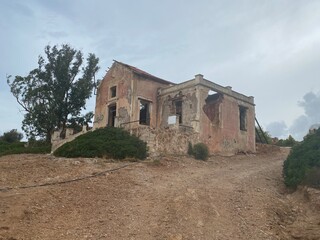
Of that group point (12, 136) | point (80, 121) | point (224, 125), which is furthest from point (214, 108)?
point (12, 136)

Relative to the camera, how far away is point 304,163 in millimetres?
14852

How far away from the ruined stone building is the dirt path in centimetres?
632

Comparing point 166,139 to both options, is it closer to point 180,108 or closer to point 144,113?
point 180,108

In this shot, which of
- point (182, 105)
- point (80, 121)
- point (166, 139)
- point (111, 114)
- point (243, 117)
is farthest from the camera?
point (80, 121)

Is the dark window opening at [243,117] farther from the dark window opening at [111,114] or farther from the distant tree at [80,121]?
the distant tree at [80,121]

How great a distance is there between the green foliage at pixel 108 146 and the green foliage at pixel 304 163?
7905 mm

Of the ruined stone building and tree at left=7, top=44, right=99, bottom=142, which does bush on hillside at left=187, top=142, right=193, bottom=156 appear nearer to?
the ruined stone building

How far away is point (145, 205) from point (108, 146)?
309 inches

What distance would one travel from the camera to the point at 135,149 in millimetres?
19641

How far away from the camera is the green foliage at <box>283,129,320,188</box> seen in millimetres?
14102

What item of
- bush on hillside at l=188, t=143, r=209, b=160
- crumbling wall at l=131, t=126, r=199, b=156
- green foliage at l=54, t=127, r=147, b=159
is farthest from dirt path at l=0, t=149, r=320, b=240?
bush on hillside at l=188, t=143, r=209, b=160

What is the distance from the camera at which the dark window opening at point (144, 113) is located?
1035 inches

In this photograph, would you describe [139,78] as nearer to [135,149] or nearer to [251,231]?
[135,149]

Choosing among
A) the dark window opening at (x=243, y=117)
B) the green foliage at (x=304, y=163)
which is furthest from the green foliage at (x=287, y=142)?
the green foliage at (x=304, y=163)
